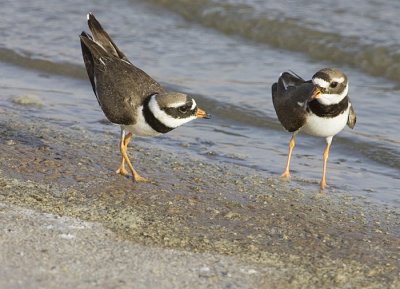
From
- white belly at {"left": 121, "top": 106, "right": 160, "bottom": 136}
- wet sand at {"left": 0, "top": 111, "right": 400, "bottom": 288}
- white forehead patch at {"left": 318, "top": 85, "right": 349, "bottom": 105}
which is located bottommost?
wet sand at {"left": 0, "top": 111, "right": 400, "bottom": 288}

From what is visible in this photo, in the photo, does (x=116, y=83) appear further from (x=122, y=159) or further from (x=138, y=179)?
(x=138, y=179)

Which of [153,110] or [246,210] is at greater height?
[153,110]

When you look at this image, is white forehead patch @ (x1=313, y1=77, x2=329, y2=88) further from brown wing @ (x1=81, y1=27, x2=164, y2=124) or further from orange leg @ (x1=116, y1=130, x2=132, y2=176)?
orange leg @ (x1=116, y1=130, x2=132, y2=176)

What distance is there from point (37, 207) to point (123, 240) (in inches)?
31.7

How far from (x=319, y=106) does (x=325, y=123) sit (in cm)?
16

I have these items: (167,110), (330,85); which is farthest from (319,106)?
(167,110)

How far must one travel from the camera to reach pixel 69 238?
5398 mm

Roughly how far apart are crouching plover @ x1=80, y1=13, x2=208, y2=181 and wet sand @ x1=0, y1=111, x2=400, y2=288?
43cm

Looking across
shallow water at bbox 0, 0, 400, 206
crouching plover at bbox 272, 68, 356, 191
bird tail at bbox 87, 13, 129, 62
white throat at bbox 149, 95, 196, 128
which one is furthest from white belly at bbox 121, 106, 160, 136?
crouching plover at bbox 272, 68, 356, 191

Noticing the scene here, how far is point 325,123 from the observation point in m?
7.45

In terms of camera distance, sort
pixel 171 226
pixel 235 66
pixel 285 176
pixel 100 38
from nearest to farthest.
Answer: pixel 171 226
pixel 285 176
pixel 100 38
pixel 235 66

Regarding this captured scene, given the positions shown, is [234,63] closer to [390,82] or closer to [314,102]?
[390,82]

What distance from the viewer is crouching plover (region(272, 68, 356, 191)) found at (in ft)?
24.0

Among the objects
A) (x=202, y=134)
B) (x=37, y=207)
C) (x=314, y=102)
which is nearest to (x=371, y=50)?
(x=202, y=134)
